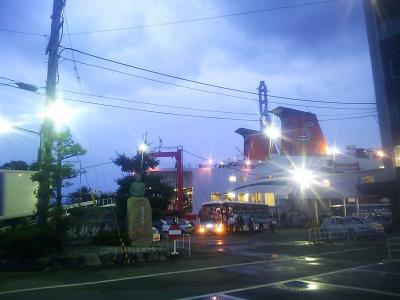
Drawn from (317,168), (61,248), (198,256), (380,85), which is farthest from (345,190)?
(61,248)

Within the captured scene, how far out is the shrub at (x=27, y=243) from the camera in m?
14.3

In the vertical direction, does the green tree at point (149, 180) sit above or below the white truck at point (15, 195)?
above

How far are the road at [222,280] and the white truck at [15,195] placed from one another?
7.01 m

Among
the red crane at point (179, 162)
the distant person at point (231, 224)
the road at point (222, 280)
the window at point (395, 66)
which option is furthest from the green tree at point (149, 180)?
the road at point (222, 280)

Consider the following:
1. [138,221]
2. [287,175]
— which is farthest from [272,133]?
[138,221]

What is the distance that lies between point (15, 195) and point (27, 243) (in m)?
6.23

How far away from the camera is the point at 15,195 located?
65.1 ft

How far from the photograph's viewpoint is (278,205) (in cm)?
5366

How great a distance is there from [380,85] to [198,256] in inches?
758

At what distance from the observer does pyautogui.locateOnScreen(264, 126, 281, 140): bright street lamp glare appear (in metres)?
71.5

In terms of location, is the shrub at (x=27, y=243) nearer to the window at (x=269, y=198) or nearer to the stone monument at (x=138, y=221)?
the stone monument at (x=138, y=221)

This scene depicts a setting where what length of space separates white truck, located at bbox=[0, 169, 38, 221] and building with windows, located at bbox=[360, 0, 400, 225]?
895 inches

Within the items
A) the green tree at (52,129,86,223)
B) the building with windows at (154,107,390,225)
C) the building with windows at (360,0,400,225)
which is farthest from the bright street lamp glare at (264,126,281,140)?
the green tree at (52,129,86,223)

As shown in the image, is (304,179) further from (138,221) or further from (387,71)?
(138,221)
